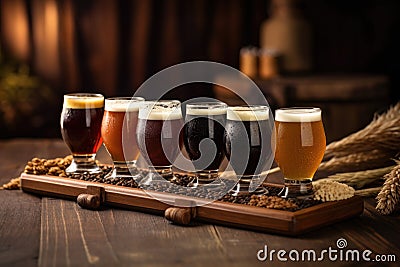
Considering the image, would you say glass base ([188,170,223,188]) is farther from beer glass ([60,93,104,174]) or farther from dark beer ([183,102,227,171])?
beer glass ([60,93,104,174])

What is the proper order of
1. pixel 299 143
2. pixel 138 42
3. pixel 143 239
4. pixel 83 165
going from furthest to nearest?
pixel 138 42
pixel 83 165
pixel 299 143
pixel 143 239

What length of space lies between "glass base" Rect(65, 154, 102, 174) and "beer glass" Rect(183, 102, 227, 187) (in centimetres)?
35

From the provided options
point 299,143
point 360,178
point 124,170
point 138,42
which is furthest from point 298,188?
point 138,42

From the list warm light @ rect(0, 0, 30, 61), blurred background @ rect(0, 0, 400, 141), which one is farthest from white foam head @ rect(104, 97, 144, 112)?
warm light @ rect(0, 0, 30, 61)

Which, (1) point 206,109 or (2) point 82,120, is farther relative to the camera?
(2) point 82,120

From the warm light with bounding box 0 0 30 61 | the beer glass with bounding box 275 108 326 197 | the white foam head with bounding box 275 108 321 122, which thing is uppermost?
the warm light with bounding box 0 0 30 61

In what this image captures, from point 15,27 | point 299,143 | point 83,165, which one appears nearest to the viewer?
point 299,143

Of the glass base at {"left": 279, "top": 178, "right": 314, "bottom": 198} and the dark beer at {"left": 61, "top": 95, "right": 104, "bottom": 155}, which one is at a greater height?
the dark beer at {"left": 61, "top": 95, "right": 104, "bottom": 155}

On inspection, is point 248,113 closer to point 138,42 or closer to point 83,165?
point 83,165

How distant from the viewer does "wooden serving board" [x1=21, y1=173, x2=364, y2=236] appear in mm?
1399

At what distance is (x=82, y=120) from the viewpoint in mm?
1805

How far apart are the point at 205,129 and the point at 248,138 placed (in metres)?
0.10

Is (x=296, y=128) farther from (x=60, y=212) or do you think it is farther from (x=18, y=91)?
(x=18, y=91)

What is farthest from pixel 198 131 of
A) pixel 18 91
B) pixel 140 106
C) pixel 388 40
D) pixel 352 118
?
pixel 388 40
